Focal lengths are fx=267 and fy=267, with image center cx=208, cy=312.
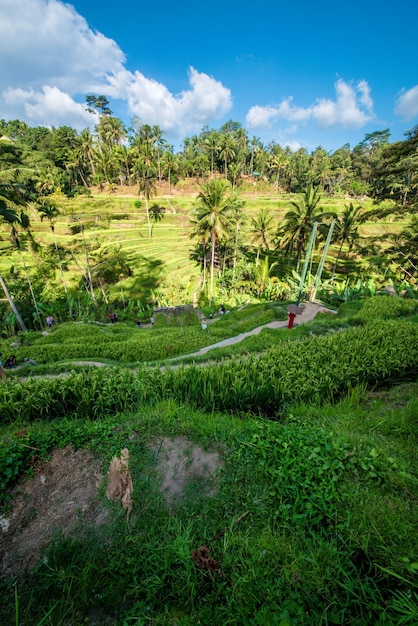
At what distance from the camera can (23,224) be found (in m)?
18.1

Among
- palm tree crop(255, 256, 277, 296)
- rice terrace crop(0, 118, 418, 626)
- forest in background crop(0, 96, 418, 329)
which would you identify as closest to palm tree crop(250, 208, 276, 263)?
forest in background crop(0, 96, 418, 329)

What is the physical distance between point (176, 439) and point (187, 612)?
1.78m

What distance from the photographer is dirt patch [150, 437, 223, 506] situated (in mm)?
3166

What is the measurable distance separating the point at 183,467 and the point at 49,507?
1.61 meters

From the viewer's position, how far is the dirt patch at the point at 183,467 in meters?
3.17

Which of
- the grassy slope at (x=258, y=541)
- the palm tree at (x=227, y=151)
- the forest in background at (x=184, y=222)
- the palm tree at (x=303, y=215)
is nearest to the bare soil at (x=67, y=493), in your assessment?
the grassy slope at (x=258, y=541)

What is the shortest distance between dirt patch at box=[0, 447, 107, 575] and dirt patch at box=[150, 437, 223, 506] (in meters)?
0.75

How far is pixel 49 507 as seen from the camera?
124 inches

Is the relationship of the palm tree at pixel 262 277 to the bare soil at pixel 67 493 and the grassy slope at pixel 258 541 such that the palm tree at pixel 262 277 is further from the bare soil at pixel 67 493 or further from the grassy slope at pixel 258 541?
the bare soil at pixel 67 493

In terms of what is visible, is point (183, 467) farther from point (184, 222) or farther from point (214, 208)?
point (184, 222)


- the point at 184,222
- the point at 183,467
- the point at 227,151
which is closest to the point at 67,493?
the point at 183,467

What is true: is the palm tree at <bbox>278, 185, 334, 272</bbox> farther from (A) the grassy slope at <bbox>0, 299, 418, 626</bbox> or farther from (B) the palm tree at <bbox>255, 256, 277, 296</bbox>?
(A) the grassy slope at <bbox>0, 299, 418, 626</bbox>

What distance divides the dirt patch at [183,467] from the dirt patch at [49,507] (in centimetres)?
75

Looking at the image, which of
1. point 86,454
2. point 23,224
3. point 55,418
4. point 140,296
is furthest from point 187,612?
point 140,296
